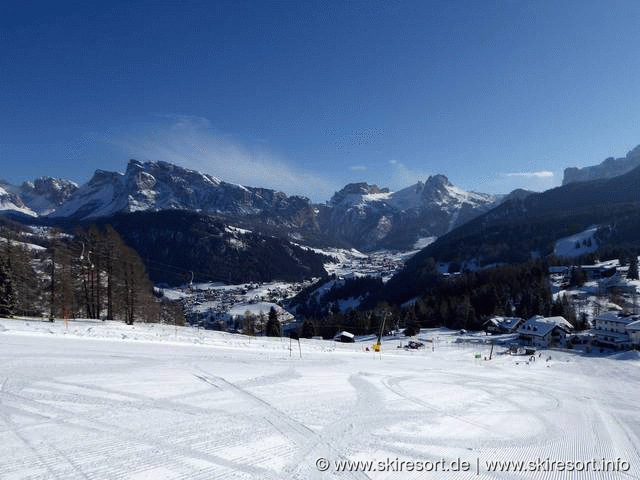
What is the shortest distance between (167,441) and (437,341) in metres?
77.2

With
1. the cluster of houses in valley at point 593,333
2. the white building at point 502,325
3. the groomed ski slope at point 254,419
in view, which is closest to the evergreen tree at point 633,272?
the cluster of houses in valley at point 593,333

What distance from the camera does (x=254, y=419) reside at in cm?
1309

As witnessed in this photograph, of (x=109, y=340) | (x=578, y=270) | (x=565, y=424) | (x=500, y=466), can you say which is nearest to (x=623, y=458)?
(x=565, y=424)

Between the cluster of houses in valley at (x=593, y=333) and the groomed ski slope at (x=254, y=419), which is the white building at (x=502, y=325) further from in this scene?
the groomed ski slope at (x=254, y=419)

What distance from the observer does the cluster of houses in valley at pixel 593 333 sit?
78125 millimetres

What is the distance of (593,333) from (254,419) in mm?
93925

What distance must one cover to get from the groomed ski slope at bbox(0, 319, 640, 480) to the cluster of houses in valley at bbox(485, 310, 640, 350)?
66896 millimetres

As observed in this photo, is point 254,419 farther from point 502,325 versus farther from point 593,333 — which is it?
point 502,325

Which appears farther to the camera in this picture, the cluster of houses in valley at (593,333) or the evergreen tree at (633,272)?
the evergreen tree at (633,272)

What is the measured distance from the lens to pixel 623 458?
13.9 m

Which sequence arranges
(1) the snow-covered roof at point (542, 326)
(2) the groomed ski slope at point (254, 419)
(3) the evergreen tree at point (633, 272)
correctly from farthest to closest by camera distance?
(3) the evergreen tree at point (633, 272) < (1) the snow-covered roof at point (542, 326) < (2) the groomed ski slope at point (254, 419)

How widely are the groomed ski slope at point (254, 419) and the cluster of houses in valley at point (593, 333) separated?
66896 millimetres

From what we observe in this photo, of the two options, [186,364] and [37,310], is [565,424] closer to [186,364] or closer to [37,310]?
[186,364]

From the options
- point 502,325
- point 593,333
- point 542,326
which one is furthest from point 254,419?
point 502,325
